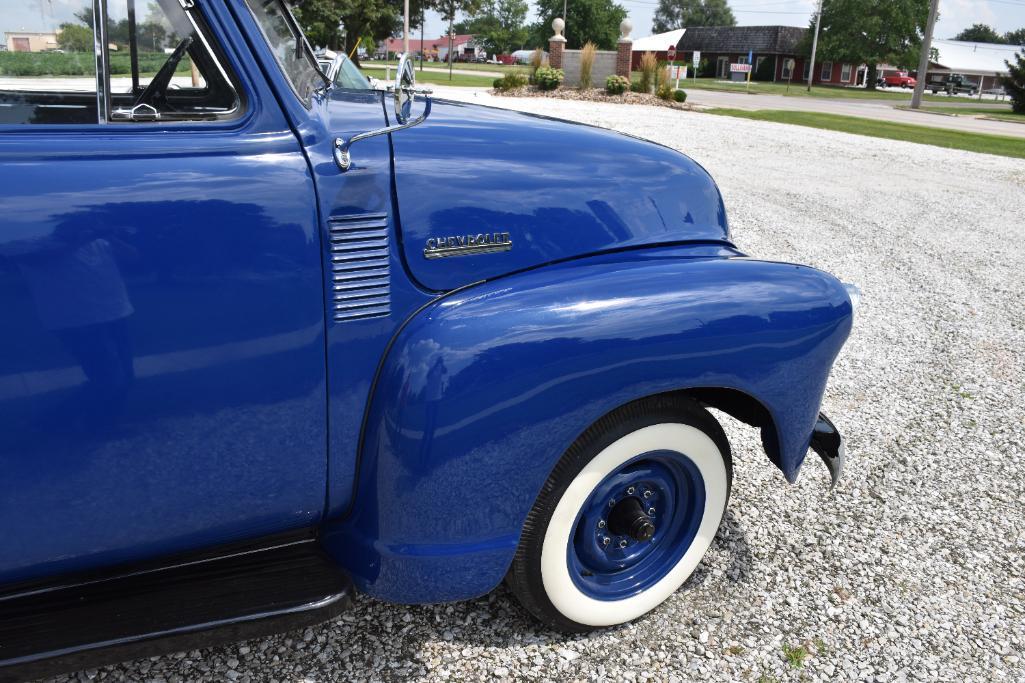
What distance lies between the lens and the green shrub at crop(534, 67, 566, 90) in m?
28.7

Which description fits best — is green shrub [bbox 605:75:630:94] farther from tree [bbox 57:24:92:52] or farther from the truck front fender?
tree [bbox 57:24:92:52]

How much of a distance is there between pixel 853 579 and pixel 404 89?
2234mm

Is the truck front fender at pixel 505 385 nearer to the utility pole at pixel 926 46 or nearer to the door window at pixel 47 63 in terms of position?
the door window at pixel 47 63

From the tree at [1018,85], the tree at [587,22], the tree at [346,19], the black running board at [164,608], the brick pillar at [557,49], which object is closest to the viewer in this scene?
the black running board at [164,608]

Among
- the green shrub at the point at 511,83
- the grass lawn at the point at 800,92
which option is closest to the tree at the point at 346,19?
the green shrub at the point at 511,83

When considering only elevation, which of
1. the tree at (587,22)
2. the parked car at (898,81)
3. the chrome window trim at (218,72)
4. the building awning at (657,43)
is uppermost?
the tree at (587,22)

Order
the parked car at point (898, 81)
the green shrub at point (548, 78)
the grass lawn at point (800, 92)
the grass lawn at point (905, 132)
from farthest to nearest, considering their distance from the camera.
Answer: the parked car at point (898, 81)
the grass lawn at point (800, 92)
the green shrub at point (548, 78)
the grass lawn at point (905, 132)

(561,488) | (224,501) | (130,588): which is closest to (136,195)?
(224,501)

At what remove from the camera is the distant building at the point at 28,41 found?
1832mm

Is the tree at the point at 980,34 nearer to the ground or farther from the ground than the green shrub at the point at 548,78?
farther from the ground

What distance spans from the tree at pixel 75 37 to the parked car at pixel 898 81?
2744 inches

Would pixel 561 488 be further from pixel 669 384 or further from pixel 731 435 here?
pixel 731 435

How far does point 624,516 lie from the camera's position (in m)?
2.37

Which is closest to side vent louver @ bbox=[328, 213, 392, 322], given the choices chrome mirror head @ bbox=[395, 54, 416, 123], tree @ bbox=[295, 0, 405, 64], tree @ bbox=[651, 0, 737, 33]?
chrome mirror head @ bbox=[395, 54, 416, 123]
